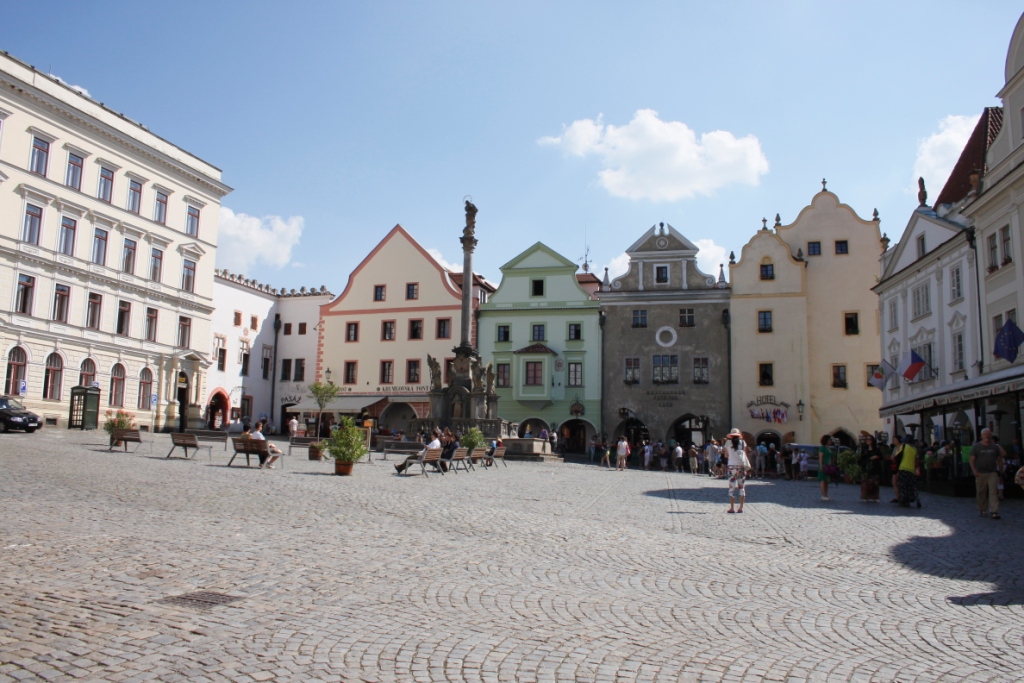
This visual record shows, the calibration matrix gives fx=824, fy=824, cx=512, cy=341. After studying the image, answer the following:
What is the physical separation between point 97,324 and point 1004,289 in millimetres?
39990

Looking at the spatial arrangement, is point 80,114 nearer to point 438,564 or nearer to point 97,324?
point 97,324

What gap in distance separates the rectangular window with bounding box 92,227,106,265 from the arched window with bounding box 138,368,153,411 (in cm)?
632

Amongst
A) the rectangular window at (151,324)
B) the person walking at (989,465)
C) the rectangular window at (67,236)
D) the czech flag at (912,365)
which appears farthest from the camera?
the rectangular window at (151,324)

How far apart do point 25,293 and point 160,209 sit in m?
9.91

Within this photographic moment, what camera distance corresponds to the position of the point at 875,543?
12.7 metres

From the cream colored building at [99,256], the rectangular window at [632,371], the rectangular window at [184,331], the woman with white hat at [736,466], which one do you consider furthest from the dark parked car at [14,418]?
the rectangular window at [632,371]

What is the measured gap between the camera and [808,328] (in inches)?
1892

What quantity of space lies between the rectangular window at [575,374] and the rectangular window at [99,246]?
26433mm

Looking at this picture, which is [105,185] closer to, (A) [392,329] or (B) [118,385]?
(B) [118,385]

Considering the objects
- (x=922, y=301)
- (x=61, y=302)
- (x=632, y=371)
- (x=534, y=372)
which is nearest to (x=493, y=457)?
(x=922, y=301)

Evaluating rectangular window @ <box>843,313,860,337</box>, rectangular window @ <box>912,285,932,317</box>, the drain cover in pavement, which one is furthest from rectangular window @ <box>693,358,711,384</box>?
the drain cover in pavement

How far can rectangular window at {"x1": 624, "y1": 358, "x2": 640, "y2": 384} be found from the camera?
49219mm

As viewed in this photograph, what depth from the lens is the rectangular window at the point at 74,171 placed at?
40250mm

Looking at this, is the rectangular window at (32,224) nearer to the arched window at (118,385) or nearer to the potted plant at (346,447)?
the arched window at (118,385)
